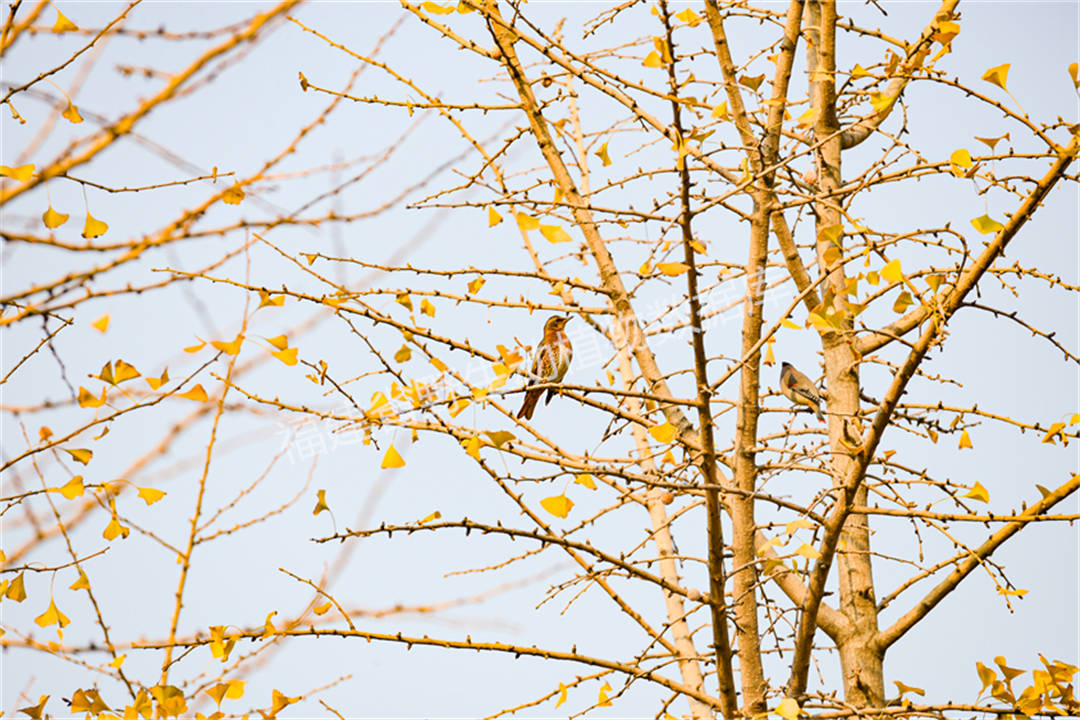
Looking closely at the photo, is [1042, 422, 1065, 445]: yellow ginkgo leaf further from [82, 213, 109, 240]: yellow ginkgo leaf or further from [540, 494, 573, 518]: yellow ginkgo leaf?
[82, 213, 109, 240]: yellow ginkgo leaf

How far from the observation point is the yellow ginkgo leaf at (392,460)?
6.85 feet

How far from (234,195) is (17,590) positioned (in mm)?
930

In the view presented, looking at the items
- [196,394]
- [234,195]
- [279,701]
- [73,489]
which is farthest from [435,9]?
[279,701]

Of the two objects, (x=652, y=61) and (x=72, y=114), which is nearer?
(x=72, y=114)

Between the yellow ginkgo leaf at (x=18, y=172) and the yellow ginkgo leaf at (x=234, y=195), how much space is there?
33cm

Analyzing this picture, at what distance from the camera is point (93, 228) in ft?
5.82

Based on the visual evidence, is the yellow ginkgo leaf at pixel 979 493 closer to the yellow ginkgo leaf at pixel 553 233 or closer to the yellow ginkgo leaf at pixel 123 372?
the yellow ginkgo leaf at pixel 553 233

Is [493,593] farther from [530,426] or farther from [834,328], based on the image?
[834,328]

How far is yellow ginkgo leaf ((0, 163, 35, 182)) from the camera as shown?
1675 mm

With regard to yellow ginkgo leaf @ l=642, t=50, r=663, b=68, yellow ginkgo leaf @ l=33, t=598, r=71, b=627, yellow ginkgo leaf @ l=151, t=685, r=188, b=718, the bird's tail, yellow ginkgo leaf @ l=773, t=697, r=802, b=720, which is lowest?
yellow ginkgo leaf @ l=773, t=697, r=802, b=720

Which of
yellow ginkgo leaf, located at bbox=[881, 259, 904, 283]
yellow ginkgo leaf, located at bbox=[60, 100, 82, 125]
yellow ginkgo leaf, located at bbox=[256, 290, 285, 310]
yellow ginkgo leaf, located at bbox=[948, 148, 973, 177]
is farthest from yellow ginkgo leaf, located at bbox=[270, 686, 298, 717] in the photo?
yellow ginkgo leaf, located at bbox=[948, 148, 973, 177]

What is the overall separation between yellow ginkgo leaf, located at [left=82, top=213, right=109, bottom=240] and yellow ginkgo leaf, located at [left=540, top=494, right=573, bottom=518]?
1.02 meters

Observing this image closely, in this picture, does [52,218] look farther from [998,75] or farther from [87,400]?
[998,75]

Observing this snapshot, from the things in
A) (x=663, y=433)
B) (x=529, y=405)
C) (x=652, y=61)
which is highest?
(x=529, y=405)
